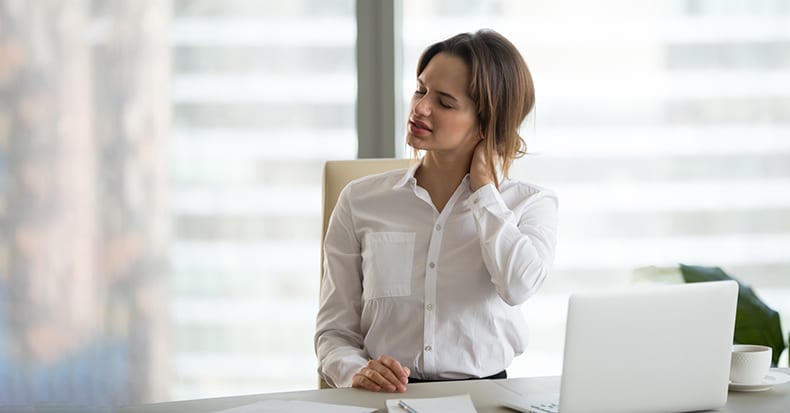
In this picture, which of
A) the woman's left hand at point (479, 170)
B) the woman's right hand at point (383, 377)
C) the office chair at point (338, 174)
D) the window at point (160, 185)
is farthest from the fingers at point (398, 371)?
the window at point (160, 185)

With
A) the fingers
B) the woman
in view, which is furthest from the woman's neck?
the fingers

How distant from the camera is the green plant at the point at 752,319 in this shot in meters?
2.24

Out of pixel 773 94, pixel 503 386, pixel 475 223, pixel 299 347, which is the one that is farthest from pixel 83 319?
pixel 773 94

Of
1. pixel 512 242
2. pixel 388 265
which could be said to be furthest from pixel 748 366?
pixel 388 265

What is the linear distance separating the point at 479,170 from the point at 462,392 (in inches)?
20.8

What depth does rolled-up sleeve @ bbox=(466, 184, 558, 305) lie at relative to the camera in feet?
5.42

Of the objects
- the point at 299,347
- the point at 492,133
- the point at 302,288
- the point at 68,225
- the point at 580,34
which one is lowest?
the point at 299,347

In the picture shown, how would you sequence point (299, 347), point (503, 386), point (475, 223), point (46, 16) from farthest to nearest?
1. point (299, 347)
2. point (46, 16)
3. point (475, 223)
4. point (503, 386)

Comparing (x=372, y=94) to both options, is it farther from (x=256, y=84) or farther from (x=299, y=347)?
(x=299, y=347)

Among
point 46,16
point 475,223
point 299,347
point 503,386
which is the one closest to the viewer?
point 503,386

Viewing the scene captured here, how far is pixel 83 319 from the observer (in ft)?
8.77

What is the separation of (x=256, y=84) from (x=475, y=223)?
1.14 meters

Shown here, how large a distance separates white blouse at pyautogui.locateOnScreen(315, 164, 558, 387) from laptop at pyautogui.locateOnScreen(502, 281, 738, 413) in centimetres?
37

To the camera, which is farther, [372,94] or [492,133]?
[372,94]
